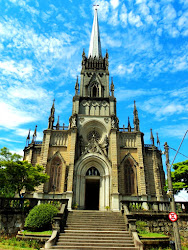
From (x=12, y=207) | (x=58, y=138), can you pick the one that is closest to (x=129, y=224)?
(x=12, y=207)

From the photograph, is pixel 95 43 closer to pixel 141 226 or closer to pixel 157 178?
pixel 157 178

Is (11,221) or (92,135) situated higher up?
(92,135)

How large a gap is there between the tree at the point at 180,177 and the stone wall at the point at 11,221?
14.3 meters

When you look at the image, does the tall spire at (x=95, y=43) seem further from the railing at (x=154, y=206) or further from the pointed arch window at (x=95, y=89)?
the railing at (x=154, y=206)

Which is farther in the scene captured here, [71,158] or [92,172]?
[92,172]

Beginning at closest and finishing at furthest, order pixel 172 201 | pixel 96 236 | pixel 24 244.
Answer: pixel 172 201, pixel 24 244, pixel 96 236

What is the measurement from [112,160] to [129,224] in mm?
12126

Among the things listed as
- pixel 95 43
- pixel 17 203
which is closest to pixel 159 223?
pixel 17 203

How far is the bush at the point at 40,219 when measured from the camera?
13.0 m

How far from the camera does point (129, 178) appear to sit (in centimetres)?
2555

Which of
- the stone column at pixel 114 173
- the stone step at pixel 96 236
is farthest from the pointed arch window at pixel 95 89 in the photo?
the stone step at pixel 96 236


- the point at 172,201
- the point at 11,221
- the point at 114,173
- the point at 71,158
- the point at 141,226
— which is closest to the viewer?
the point at 172,201

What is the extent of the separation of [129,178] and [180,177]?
791 cm

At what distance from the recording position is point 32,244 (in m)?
11.3
